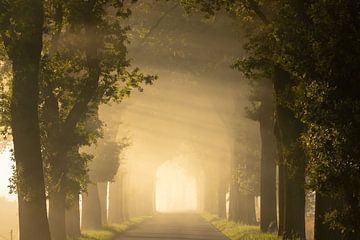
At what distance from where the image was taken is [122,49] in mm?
24531

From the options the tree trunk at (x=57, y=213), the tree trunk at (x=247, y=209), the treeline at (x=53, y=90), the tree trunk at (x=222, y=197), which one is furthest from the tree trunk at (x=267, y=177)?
the tree trunk at (x=222, y=197)

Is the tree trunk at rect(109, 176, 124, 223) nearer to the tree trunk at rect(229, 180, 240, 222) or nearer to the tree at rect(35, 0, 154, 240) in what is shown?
the tree trunk at rect(229, 180, 240, 222)

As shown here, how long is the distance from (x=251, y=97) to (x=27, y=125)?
14694 millimetres

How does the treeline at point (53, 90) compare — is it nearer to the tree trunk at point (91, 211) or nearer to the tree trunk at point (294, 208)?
the tree trunk at point (294, 208)

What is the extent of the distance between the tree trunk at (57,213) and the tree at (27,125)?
415cm

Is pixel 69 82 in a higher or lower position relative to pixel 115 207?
higher

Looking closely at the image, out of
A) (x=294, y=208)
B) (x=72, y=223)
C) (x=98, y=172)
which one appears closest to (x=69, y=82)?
(x=294, y=208)

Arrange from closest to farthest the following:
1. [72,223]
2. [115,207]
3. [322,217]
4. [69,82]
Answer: [322,217] → [69,82] → [72,223] → [115,207]

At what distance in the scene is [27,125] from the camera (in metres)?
20.0

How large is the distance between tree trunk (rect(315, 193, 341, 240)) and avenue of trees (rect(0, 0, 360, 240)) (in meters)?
0.03

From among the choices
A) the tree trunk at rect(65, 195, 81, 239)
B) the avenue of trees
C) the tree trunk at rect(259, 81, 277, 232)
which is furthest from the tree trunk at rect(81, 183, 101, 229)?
the tree trunk at rect(259, 81, 277, 232)

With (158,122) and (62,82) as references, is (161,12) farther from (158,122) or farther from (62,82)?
(158,122)

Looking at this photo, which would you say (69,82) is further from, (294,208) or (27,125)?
(294,208)

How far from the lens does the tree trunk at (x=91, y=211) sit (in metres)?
42.1
